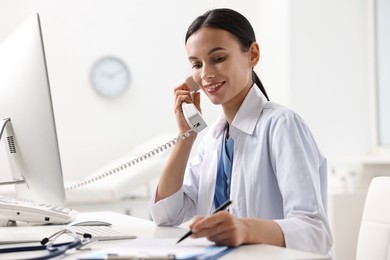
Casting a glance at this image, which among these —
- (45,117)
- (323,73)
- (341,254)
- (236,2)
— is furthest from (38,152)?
(236,2)

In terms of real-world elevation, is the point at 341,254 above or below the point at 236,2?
below

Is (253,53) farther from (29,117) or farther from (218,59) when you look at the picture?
(29,117)

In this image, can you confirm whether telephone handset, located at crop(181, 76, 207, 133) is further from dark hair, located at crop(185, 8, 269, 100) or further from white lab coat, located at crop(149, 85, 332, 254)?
dark hair, located at crop(185, 8, 269, 100)

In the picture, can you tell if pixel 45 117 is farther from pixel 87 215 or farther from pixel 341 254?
pixel 341 254

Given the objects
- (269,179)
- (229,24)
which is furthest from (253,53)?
Answer: (269,179)

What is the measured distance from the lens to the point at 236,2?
246 inches

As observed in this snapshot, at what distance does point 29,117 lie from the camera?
1.55 metres

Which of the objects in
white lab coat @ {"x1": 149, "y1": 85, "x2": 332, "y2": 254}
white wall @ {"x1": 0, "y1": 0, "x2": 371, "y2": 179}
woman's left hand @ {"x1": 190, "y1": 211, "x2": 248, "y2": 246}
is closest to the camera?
woman's left hand @ {"x1": 190, "y1": 211, "x2": 248, "y2": 246}

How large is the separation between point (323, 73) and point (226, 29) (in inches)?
126

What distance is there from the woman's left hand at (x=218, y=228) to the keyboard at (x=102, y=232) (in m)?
0.34

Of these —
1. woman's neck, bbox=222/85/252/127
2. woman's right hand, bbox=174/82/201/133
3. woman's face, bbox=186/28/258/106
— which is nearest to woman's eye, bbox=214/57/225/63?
woman's face, bbox=186/28/258/106

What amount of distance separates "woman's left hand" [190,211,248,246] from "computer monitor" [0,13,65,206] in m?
0.61

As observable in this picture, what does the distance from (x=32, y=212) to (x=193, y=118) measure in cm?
46

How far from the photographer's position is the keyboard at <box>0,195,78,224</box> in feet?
5.13
